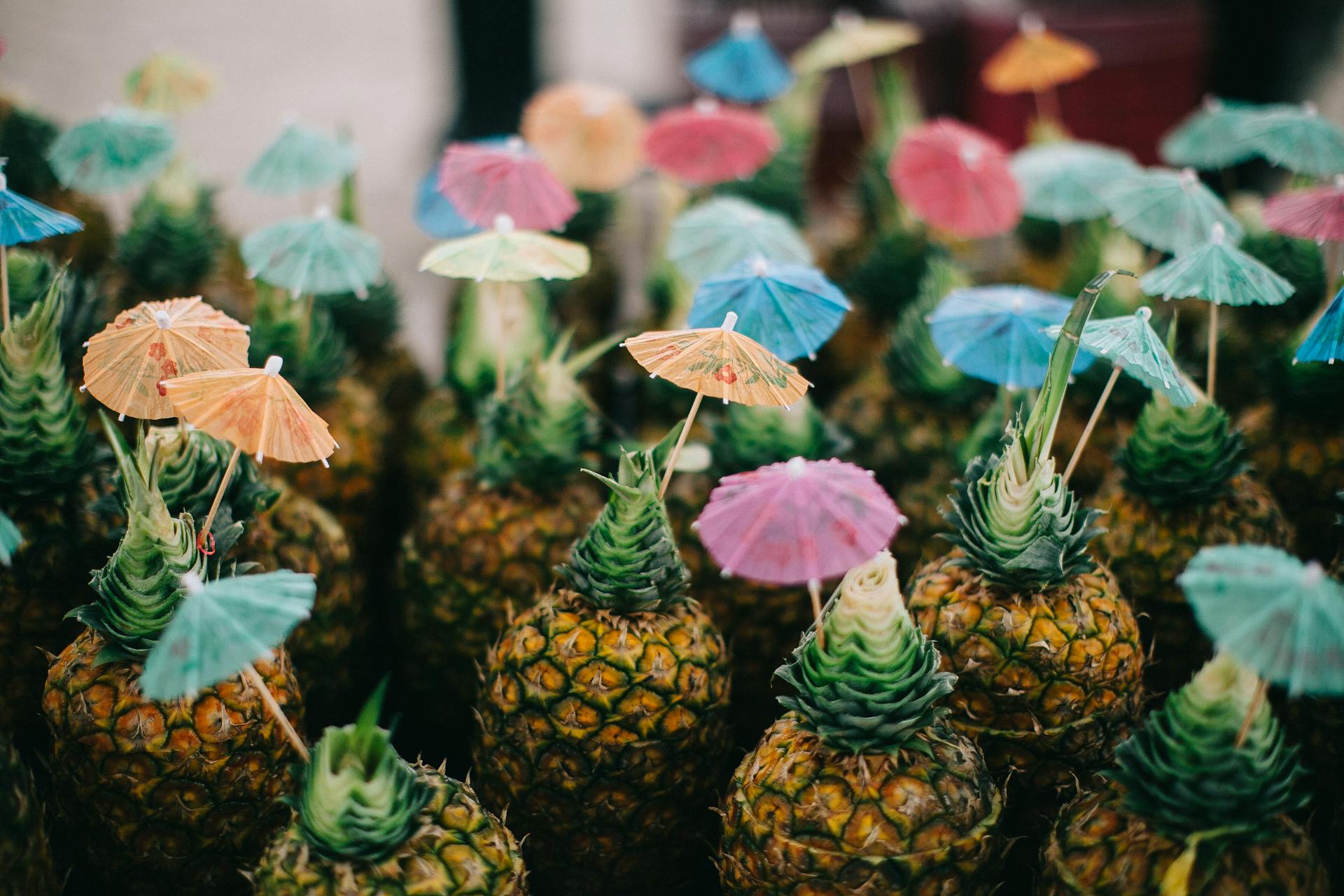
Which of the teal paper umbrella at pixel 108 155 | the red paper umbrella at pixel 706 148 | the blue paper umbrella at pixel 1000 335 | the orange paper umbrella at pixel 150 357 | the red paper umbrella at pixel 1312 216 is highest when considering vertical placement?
the teal paper umbrella at pixel 108 155

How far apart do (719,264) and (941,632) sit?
888 millimetres

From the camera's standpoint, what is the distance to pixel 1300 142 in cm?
215

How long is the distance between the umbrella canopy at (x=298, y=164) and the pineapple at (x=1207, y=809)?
187 centimetres

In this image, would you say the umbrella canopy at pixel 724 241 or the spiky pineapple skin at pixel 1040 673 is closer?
the spiky pineapple skin at pixel 1040 673

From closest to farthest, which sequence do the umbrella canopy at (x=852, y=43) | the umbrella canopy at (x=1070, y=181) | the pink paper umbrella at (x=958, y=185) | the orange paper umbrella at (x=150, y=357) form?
1. the orange paper umbrella at (x=150, y=357)
2. the pink paper umbrella at (x=958, y=185)
3. the umbrella canopy at (x=1070, y=181)
4. the umbrella canopy at (x=852, y=43)

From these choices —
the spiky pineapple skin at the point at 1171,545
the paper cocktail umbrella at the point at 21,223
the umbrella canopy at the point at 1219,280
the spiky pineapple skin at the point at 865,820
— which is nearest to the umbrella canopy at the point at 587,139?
the paper cocktail umbrella at the point at 21,223

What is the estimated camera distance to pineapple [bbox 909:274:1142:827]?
1.47 m

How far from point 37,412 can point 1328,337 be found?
76.2 inches

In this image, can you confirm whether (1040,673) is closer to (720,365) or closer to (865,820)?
(865,820)

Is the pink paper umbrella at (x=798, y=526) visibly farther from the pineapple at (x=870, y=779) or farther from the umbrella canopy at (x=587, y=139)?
the umbrella canopy at (x=587, y=139)

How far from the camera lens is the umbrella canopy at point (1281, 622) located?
41.6 inches

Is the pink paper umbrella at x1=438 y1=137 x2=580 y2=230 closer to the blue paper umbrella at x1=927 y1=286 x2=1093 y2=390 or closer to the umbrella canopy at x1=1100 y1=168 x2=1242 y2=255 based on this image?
the blue paper umbrella at x1=927 y1=286 x2=1093 y2=390

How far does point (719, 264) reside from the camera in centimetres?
207

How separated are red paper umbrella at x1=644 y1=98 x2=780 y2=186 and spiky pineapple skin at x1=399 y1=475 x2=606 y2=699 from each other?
0.89m
